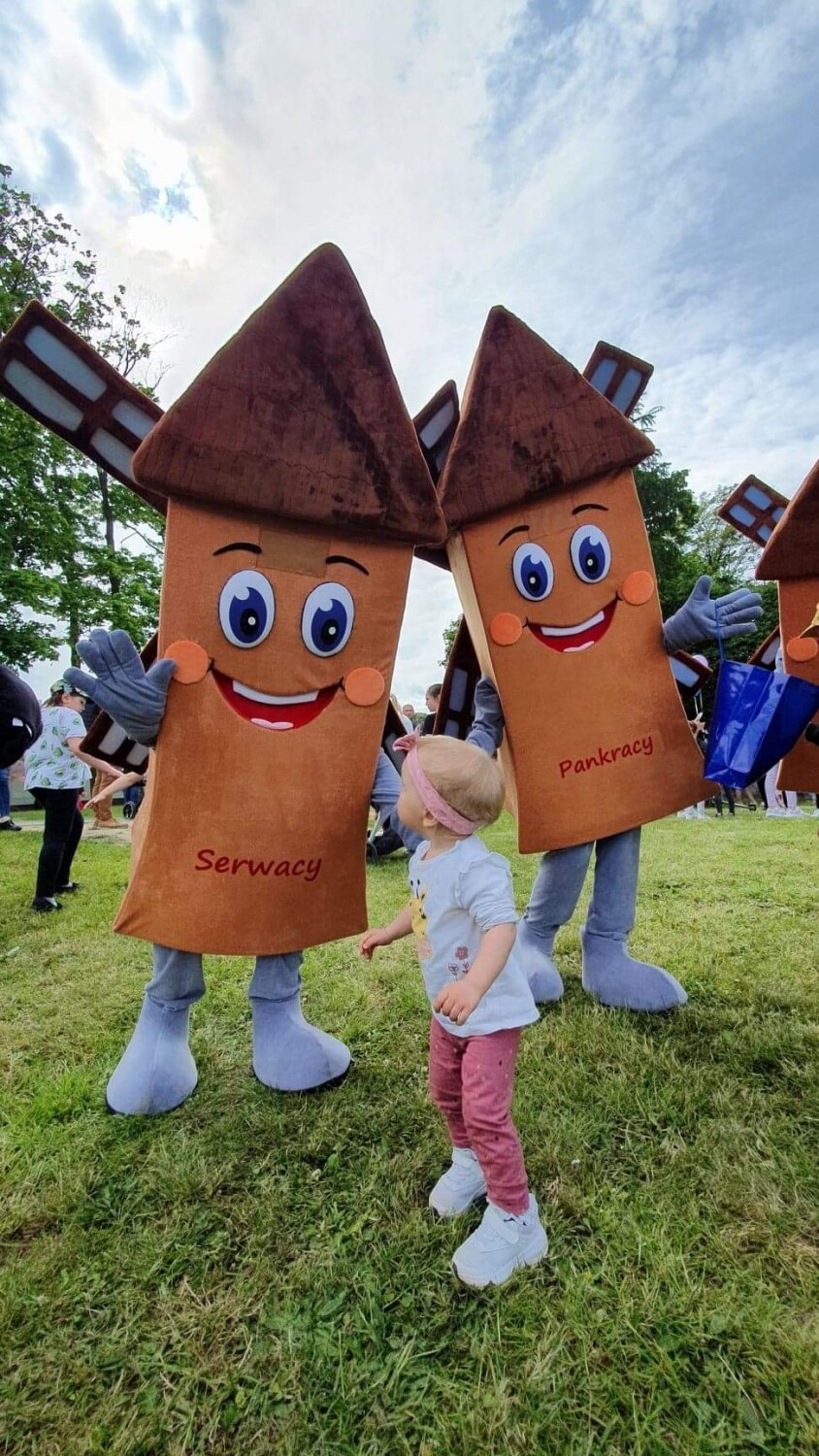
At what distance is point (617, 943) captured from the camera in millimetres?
2480

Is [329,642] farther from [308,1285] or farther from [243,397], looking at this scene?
[308,1285]

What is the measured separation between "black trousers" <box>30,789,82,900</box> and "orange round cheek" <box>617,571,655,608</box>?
3674 millimetres

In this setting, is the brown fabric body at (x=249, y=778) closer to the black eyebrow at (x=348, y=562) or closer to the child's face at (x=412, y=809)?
the black eyebrow at (x=348, y=562)

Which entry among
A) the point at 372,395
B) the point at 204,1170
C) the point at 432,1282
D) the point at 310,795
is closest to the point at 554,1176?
the point at 432,1282

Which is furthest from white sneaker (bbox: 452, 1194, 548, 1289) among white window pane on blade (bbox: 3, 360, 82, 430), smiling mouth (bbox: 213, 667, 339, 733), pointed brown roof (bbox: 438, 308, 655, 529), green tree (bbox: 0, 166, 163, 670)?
green tree (bbox: 0, 166, 163, 670)

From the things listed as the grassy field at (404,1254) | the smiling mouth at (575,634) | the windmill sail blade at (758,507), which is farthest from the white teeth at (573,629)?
the grassy field at (404,1254)

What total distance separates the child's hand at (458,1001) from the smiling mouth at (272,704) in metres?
0.94

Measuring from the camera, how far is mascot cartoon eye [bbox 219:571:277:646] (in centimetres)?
191

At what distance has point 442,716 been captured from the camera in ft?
9.03

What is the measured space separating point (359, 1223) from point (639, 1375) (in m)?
0.62

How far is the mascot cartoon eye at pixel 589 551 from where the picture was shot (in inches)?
92.0

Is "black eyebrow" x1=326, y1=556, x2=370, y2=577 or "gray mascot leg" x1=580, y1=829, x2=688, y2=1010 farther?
"gray mascot leg" x1=580, y1=829, x2=688, y2=1010

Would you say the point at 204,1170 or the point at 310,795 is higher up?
the point at 310,795

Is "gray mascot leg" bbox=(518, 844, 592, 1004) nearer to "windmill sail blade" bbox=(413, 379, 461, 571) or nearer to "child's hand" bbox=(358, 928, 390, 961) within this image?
"child's hand" bbox=(358, 928, 390, 961)
